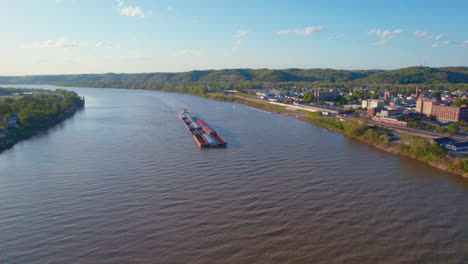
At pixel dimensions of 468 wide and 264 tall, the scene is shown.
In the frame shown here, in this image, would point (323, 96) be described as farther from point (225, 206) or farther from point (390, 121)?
point (225, 206)

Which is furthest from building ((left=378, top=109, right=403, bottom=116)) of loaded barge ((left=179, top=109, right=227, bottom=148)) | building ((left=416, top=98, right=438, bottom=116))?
loaded barge ((left=179, top=109, right=227, bottom=148))

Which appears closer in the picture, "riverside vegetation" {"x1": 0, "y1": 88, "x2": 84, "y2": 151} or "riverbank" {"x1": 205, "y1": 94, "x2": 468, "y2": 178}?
"riverbank" {"x1": 205, "y1": 94, "x2": 468, "y2": 178}

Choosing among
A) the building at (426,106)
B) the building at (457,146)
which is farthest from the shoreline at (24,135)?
the building at (426,106)

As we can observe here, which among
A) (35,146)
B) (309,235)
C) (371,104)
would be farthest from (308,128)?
(35,146)

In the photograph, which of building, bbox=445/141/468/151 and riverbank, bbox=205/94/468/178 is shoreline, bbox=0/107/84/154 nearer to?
riverbank, bbox=205/94/468/178

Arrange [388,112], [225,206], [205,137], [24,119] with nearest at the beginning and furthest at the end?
[225,206], [205,137], [24,119], [388,112]

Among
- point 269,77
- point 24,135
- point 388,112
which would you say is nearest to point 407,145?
point 388,112

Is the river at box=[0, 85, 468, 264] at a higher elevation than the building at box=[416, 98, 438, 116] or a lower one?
lower
